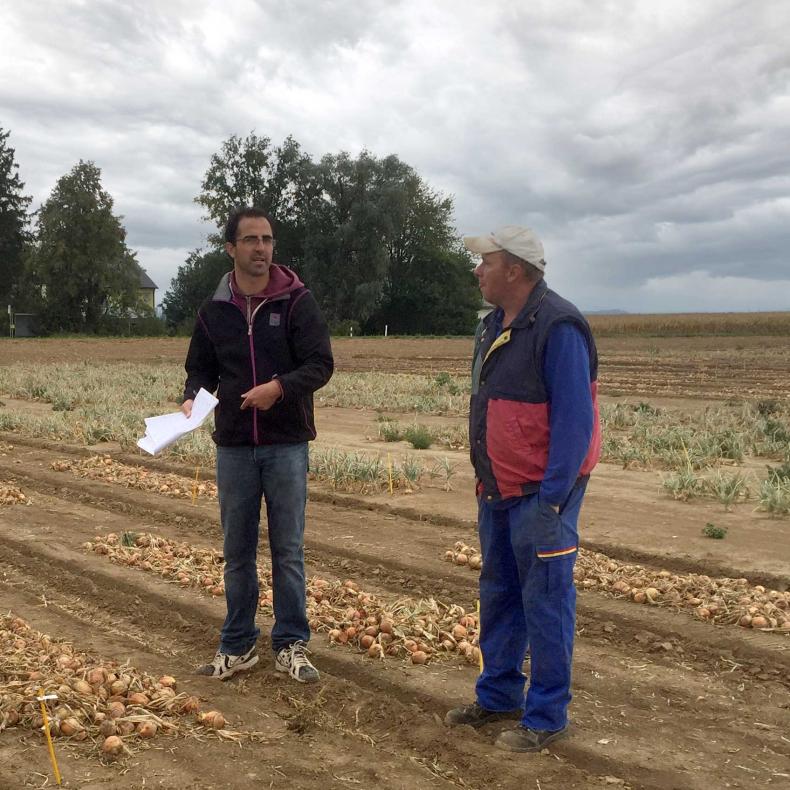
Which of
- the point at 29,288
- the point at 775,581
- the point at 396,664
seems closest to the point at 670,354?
the point at 775,581

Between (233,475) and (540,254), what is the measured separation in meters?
1.84

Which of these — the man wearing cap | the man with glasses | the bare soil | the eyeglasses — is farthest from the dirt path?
the eyeglasses

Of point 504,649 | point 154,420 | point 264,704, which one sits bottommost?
point 264,704

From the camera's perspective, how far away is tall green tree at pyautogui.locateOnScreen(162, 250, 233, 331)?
198ft

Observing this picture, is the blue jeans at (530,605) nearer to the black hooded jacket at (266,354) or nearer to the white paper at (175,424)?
the black hooded jacket at (266,354)

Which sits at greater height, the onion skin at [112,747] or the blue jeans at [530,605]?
the blue jeans at [530,605]

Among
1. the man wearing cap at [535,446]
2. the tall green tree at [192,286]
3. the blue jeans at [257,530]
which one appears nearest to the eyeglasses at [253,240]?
the blue jeans at [257,530]

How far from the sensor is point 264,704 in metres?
4.25

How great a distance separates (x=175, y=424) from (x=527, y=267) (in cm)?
184

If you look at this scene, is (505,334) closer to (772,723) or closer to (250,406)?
(250,406)

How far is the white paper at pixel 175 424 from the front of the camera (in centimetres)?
421

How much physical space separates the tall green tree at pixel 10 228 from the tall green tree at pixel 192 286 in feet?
36.0

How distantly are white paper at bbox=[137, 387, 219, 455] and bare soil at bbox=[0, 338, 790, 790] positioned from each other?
121 centimetres

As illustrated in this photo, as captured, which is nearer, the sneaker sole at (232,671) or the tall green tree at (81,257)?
the sneaker sole at (232,671)
